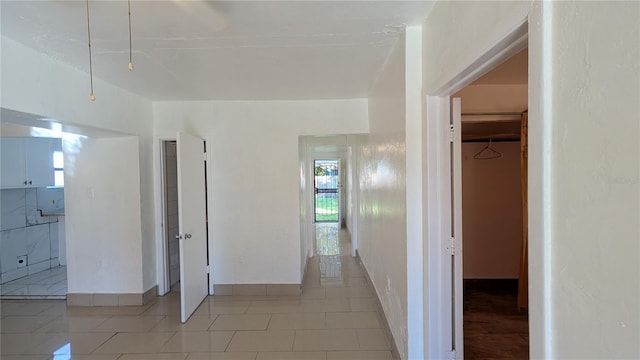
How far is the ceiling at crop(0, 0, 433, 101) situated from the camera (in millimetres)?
1737

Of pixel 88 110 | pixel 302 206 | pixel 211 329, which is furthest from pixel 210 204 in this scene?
pixel 88 110

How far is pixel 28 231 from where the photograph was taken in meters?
4.91

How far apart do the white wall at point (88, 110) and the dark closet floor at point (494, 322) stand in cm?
354

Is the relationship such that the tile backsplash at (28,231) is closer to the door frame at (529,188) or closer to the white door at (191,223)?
the white door at (191,223)

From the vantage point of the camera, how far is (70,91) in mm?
2639

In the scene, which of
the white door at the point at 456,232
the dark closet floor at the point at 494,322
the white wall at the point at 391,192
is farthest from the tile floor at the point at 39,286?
the dark closet floor at the point at 494,322

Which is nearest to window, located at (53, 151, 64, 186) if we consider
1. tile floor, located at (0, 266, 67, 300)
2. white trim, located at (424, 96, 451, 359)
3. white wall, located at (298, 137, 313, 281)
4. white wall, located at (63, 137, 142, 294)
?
tile floor, located at (0, 266, 67, 300)

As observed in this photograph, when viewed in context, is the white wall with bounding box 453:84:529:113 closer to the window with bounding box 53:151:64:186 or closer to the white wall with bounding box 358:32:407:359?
the white wall with bounding box 358:32:407:359

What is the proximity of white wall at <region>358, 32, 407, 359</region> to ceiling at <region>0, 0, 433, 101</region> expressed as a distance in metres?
0.23

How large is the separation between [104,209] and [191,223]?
1071mm
